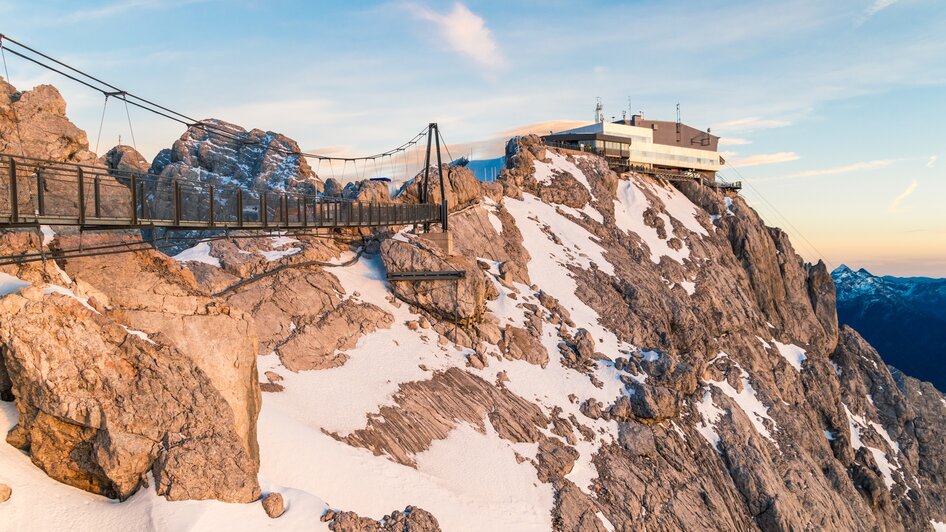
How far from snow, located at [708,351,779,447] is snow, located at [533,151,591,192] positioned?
29913 mm

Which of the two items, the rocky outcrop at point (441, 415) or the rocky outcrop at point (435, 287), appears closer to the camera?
the rocky outcrop at point (441, 415)

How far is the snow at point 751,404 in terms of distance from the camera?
51438 mm

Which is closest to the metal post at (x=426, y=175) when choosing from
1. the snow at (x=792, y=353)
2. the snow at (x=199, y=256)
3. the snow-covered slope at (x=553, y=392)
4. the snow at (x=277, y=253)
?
the snow-covered slope at (x=553, y=392)

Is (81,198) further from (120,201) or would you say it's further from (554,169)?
(554,169)

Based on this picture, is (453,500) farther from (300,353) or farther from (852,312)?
(852,312)

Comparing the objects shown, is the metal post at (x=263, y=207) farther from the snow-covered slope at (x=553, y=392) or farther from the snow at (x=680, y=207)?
the snow at (x=680, y=207)

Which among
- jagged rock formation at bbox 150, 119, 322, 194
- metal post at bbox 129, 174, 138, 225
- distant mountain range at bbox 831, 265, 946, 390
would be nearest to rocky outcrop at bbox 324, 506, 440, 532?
metal post at bbox 129, 174, 138, 225

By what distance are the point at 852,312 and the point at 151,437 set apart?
19993 centimetres

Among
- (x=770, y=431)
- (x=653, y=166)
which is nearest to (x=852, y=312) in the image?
(x=653, y=166)

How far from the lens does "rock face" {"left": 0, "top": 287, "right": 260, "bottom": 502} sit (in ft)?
59.8

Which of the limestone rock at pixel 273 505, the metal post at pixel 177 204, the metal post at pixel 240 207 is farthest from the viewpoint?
the metal post at pixel 240 207

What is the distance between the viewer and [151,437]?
19578mm

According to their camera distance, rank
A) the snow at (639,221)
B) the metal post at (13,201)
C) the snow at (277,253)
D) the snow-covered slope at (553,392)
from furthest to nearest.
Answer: the snow at (639,221) < the snow at (277,253) < the snow-covered slope at (553,392) < the metal post at (13,201)

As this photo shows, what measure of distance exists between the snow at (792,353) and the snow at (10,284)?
2675 inches
